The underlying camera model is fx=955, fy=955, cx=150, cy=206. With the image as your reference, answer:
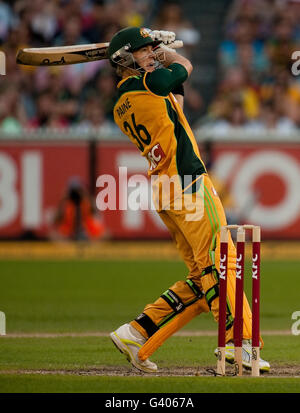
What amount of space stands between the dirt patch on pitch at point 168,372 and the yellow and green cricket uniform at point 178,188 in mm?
287

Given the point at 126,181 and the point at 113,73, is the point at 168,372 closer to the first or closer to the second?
the point at 126,181

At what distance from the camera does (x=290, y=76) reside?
52.7 ft

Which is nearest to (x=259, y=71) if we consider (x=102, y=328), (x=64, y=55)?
(x=102, y=328)

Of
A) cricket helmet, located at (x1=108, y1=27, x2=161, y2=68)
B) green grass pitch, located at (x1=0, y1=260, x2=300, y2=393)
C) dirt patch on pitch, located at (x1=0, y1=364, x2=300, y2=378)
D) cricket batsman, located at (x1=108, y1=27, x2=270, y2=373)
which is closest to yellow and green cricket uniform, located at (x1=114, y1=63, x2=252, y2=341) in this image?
cricket batsman, located at (x1=108, y1=27, x2=270, y2=373)

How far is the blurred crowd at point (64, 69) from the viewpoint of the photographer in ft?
51.4

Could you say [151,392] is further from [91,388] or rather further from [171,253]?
[171,253]

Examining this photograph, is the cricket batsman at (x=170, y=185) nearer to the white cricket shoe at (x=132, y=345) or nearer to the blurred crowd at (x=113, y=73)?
the white cricket shoe at (x=132, y=345)

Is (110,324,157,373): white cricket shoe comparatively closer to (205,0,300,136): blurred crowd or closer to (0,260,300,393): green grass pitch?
(0,260,300,393): green grass pitch

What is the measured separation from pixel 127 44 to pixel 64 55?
65 cm

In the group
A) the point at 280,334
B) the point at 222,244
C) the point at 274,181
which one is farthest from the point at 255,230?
the point at 274,181

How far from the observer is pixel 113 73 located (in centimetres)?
1530

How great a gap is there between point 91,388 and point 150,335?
1.10m

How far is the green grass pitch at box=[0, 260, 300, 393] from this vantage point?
18.8 feet
